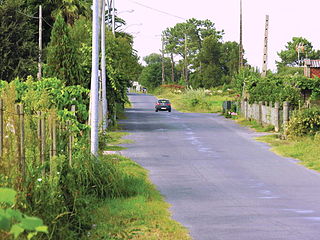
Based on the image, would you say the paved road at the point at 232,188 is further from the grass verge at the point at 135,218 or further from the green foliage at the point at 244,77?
the green foliage at the point at 244,77

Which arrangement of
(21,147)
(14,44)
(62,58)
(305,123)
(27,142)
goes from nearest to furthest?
(21,147) < (27,142) < (305,123) < (62,58) < (14,44)

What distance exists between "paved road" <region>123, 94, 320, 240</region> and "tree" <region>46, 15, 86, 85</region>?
4.12m

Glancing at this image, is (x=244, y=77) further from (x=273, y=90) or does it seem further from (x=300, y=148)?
(x=300, y=148)

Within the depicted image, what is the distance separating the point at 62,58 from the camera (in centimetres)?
3019

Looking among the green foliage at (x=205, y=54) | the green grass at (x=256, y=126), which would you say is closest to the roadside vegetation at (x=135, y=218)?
the green grass at (x=256, y=126)

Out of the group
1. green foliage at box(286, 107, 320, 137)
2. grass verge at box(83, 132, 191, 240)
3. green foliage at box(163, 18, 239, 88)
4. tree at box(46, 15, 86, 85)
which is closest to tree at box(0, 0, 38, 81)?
tree at box(46, 15, 86, 85)

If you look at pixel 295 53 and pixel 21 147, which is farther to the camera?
pixel 295 53

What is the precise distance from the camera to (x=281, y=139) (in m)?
31.1

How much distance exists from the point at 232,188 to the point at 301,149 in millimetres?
9784

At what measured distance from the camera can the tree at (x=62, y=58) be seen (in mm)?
30156

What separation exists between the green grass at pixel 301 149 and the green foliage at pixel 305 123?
40 cm

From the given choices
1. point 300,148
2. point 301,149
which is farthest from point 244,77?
point 301,149

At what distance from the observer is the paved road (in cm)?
1112

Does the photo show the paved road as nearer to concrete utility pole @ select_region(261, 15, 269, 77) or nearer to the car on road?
concrete utility pole @ select_region(261, 15, 269, 77)
